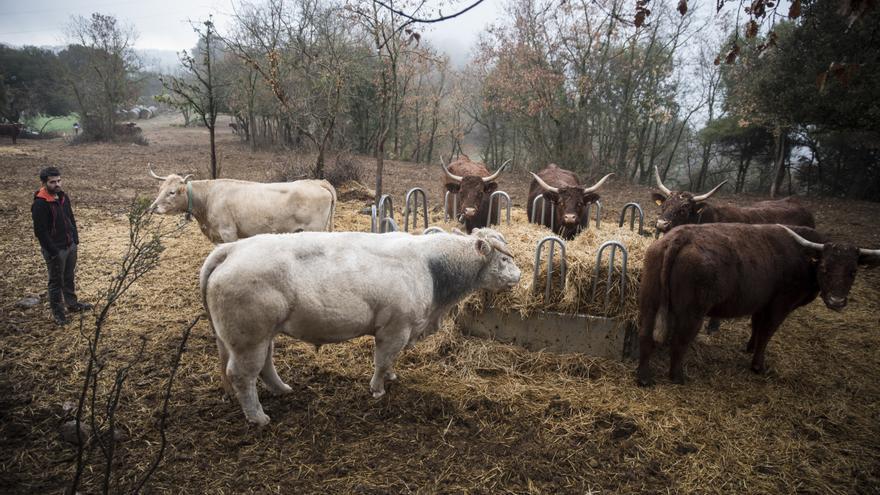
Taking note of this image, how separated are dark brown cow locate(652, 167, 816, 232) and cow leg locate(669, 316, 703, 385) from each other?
6.97 feet

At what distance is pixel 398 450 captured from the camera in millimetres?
3820

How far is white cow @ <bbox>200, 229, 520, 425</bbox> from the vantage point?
11.9 ft

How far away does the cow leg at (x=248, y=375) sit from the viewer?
147 inches

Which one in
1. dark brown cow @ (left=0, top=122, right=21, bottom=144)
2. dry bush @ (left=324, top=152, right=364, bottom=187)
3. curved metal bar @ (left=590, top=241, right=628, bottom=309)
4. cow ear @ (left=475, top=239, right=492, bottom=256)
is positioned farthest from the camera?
dark brown cow @ (left=0, top=122, right=21, bottom=144)

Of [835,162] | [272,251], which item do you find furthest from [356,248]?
[835,162]

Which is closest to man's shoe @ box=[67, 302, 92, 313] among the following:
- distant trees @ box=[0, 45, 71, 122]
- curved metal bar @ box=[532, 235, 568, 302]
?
curved metal bar @ box=[532, 235, 568, 302]

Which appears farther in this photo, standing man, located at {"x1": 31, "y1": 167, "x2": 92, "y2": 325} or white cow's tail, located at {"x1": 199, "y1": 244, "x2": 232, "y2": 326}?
standing man, located at {"x1": 31, "y1": 167, "x2": 92, "y2": 325}

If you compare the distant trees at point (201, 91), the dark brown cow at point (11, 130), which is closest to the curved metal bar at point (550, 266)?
the distant trees at point (201, 91)

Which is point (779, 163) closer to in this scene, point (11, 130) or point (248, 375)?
point (248, 375)

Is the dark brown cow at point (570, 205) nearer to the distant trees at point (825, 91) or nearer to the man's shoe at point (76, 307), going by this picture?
the distant trees at point (825, 91)

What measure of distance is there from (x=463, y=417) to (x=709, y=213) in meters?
4.92

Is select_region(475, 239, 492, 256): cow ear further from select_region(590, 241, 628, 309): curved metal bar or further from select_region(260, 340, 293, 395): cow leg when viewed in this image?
select_region(260, 340, 293, 395): cow leg

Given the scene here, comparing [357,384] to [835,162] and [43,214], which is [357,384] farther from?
[835,162]

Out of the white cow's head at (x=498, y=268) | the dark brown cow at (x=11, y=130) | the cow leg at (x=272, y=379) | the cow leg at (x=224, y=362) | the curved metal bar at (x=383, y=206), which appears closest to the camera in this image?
the cow leg at (x=224, y=362)
